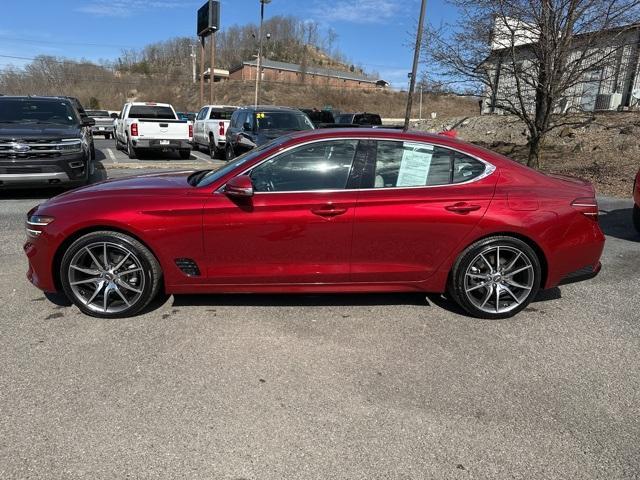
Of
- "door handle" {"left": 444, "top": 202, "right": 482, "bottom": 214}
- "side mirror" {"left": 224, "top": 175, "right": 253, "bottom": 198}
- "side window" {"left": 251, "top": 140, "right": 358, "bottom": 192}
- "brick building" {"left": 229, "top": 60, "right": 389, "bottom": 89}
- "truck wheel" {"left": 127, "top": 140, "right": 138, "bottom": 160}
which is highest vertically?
"brick building" {"left": 229, "top": 60, "right": 389, "bottom": 89}

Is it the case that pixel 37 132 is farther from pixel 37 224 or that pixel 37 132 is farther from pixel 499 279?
pixel 499 279

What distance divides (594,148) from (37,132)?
1470 cm

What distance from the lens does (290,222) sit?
3.89 meters

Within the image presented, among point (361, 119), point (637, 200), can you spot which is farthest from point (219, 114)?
point (637, 200)

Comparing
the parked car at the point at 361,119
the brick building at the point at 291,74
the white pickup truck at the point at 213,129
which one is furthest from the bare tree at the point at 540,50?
the brick building at the point at 291,74

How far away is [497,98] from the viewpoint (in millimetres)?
12891

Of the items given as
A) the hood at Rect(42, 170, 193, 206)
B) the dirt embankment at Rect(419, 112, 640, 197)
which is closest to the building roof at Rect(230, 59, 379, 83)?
the dirt embankment at Rect(419, 112, 640, 197)

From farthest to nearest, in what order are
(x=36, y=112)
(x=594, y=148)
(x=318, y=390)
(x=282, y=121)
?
1. (x=594, y=148)
2. (x=282, y=121)
3. (x=36, y=112)
4. (x=318, y=390)

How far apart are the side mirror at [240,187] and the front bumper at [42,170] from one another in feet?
19.6

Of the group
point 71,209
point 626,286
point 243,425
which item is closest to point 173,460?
point 243,425

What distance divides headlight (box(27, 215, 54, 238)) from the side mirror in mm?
1436

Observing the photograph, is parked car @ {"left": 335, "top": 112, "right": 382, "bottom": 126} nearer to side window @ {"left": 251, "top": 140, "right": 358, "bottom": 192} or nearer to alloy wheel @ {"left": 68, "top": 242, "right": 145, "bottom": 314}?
side window @ {"left": 251, "top": 140, "right": 358, "bottom": 192}

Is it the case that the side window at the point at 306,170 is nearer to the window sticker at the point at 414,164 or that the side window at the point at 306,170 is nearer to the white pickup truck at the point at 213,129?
the window sticker at the point at 414,164

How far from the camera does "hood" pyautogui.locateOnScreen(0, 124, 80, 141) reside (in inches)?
324
